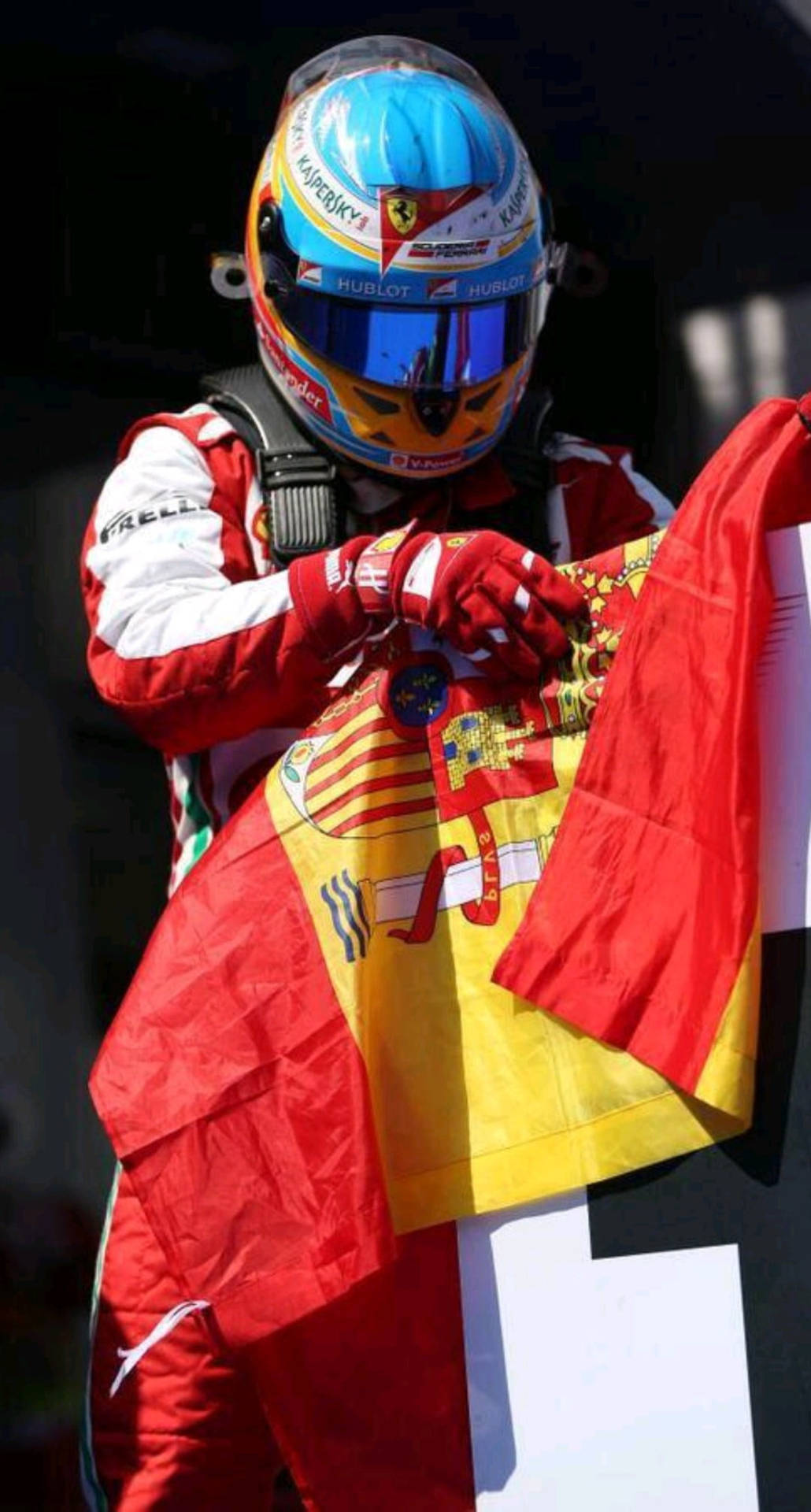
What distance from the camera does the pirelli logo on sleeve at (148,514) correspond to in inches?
71.6

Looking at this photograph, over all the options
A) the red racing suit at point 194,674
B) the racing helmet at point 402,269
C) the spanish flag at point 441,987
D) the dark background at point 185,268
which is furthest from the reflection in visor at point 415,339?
the dark background at point 185,268

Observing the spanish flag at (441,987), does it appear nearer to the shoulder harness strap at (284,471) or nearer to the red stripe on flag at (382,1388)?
the red stripe on flag at (382,1388)

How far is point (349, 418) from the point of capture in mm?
1812

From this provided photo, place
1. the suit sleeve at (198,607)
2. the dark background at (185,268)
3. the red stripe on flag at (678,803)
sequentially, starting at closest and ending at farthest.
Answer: the red stripe on flag at (678,803) → the suit sleeve at (198,607) → the dark background at (185,268)

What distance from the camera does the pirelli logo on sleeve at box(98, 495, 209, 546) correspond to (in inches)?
71.6

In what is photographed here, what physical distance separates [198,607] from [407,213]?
325mm

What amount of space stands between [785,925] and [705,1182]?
0.16 metres

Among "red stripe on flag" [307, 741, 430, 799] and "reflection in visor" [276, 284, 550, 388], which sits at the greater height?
"reflection in visor" [276, 284, 550, 388]

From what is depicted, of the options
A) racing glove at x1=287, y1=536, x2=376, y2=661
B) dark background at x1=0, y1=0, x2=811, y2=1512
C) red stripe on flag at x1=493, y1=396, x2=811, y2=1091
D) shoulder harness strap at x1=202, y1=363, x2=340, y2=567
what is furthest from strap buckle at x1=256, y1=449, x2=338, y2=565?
dark background at x1=0, y1=0, x2=811, y2=1512

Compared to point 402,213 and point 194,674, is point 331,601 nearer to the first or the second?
point 194,674

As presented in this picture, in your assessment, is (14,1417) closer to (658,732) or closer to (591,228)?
(658,732)

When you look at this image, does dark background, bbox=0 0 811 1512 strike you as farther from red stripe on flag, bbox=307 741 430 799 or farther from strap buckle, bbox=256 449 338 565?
red stripe on flag, bbox=307 741 430 799

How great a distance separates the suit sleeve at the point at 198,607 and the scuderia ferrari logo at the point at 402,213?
230 millimetres

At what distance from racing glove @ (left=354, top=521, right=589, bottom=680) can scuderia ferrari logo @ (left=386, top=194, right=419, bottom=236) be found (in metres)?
0.27
